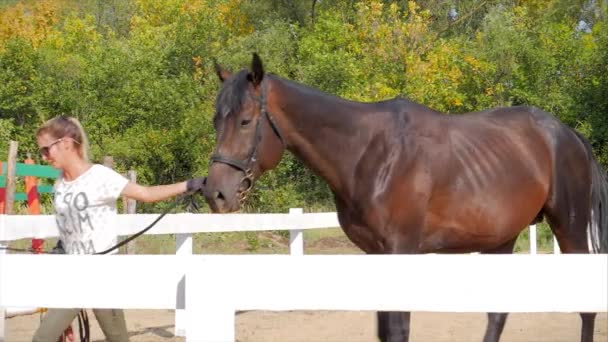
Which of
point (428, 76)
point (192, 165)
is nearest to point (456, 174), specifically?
point (192, 165)

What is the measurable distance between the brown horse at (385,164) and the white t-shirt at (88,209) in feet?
2.39

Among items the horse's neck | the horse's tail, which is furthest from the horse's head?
the horse's tail

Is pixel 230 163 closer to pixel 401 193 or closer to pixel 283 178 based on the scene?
pixel 401 193

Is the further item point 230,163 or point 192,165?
point 192,165

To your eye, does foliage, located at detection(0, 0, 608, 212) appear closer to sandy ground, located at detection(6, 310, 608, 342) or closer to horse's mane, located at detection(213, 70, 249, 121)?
sandy ground, located at detection(6, 310, 608, 342)

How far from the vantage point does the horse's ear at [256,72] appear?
537cm

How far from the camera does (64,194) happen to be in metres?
4.39

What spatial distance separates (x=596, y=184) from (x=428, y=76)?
86.0 ft

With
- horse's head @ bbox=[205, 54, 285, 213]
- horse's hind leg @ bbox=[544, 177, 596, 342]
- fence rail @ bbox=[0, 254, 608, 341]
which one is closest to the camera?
fence rail @ bbox=[0, 254, 608, 341]

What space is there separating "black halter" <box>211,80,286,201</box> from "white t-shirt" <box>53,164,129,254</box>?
90cm

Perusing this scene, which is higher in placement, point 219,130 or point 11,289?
point 219,130

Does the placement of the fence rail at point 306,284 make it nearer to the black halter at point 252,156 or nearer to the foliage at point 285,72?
the black halter at point 252,156

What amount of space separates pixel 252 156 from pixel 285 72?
2803cm

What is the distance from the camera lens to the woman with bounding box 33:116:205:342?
4324mm
